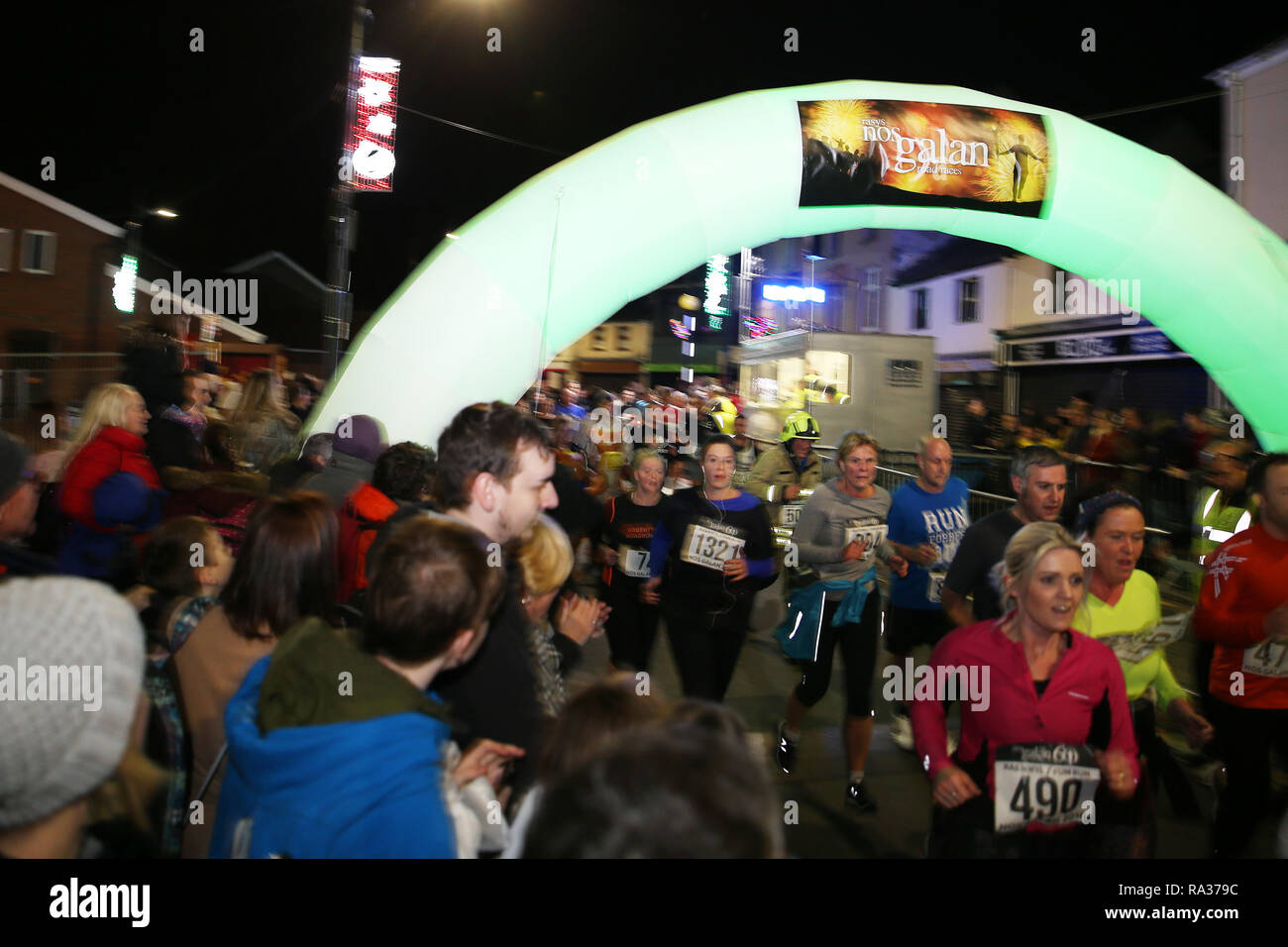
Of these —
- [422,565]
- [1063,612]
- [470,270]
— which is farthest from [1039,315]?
[422,565]

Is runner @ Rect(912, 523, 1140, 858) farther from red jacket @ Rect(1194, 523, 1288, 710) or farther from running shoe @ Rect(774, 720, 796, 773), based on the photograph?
running shoe @ Rect(774, 720, 796, 773)

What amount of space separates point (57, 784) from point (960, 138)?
21.4 feet

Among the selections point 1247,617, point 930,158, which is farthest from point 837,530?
point 930,158

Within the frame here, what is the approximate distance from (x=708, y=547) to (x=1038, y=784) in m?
2.35

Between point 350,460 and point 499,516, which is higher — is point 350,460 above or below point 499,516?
above

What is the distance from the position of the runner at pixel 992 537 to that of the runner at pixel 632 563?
1.69 m

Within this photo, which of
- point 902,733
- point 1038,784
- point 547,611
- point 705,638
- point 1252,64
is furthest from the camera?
point 1252,64

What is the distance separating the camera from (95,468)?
165 inches


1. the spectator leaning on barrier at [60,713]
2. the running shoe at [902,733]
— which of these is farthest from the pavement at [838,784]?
the spectator leaning on barrier at [60,713]

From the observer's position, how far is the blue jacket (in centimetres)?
151

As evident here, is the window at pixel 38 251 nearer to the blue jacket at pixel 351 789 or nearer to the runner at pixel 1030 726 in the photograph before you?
the blue jacket at pixel 351 789

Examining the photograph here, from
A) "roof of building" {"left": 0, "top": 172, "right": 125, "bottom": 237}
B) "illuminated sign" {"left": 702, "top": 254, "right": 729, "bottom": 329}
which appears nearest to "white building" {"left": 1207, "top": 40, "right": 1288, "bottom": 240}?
"illuminated sign" {"left": 702, "top": 254, "right": 729, "bottom": 329}

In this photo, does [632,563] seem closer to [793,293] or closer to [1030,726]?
[1030,726]

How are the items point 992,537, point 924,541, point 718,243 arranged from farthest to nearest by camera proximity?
point 718,243 < point 924,541 < point 992,537
